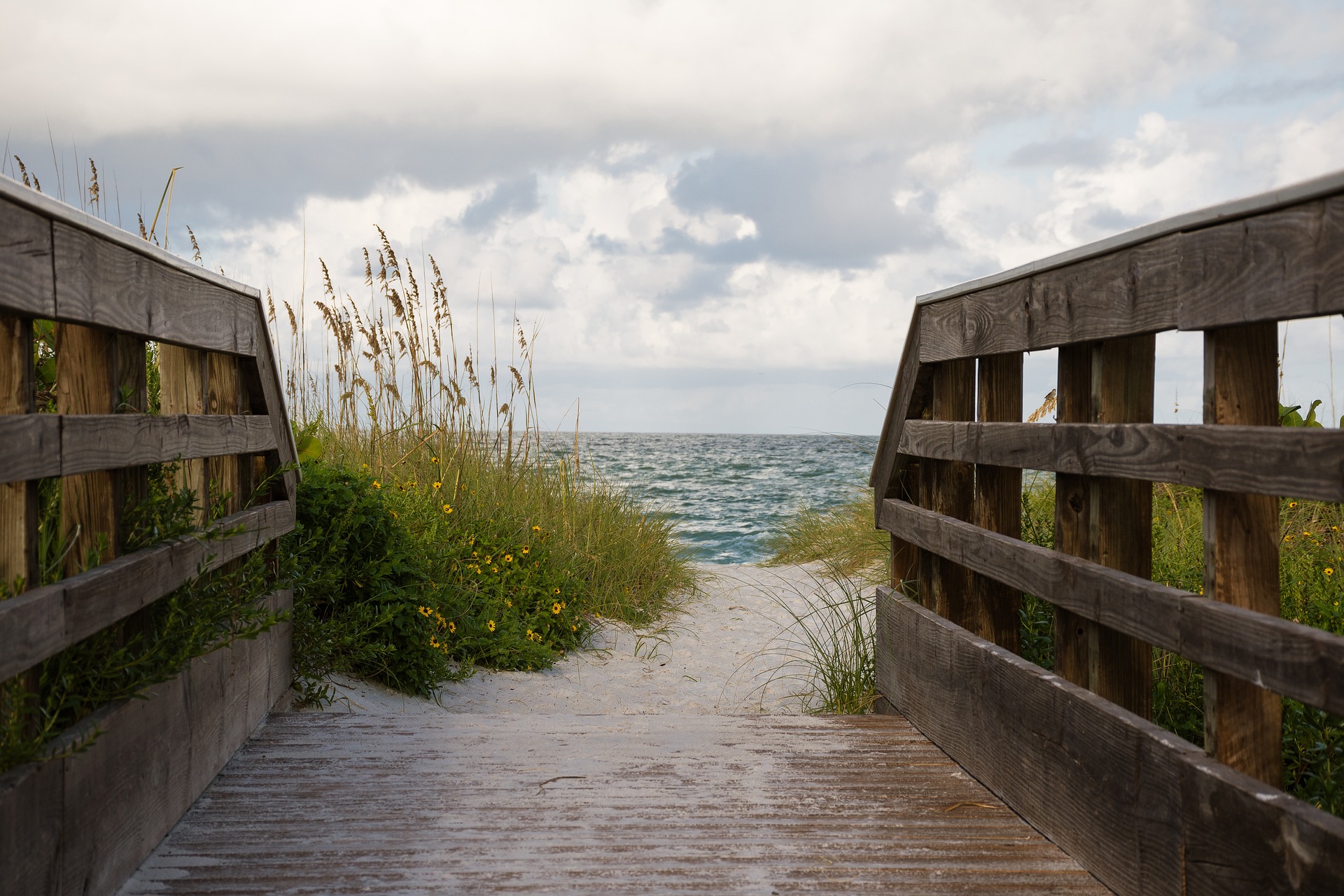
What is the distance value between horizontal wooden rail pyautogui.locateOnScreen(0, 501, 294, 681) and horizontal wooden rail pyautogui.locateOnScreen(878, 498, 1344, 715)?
2102 millimetres

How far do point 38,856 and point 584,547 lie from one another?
498cm

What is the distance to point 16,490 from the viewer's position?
187 cm

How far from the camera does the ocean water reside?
428 inches

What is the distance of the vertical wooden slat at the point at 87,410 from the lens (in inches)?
86.4

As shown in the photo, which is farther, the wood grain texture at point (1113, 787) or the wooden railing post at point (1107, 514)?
the wooden railing post at point (1107, 514)

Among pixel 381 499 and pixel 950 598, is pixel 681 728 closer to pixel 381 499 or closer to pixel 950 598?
pixel 950 598

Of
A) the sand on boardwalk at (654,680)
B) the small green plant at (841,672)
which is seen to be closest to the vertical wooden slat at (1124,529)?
the small green plant at (841,672)

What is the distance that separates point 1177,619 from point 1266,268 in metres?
0.70

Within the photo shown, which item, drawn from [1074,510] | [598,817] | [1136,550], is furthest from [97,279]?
[1136,550]

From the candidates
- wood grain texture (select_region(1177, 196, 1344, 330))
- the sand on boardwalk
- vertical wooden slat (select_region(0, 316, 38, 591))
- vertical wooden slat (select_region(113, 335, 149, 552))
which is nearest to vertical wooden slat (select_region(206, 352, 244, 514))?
vertical wooden slat (select_region(113, 335, 149, 552))

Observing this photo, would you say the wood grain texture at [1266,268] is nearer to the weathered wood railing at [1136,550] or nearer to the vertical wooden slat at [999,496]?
the weathered wood railing at [1136,550]

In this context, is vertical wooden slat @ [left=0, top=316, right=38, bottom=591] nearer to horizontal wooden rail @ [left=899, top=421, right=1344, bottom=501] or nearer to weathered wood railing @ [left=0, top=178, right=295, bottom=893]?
weathered wood railing @ [left=0, top=178, right=295, bottom=893]

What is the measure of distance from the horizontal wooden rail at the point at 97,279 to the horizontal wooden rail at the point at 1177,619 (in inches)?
88.3

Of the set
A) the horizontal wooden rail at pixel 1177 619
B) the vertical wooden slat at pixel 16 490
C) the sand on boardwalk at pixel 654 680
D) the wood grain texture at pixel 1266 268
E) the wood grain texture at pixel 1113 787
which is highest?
the wood grain texture at pixel 1266 268
